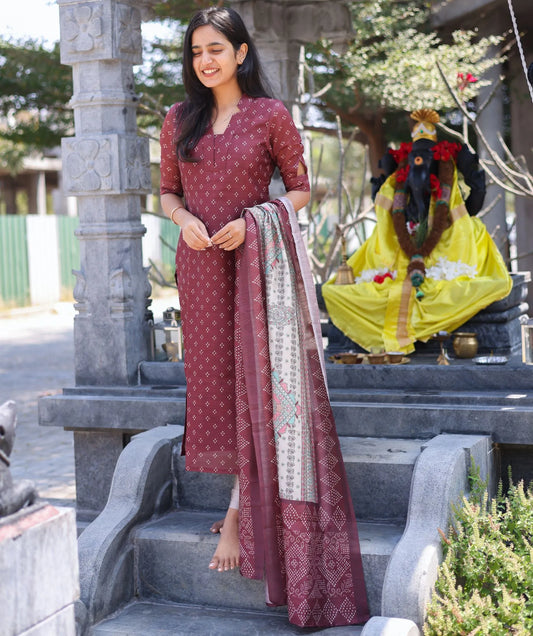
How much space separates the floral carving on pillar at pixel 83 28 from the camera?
504cm

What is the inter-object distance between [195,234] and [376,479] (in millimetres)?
1359

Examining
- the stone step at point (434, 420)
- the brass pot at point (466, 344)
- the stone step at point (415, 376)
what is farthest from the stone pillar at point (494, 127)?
the stone step at point (434, 420)

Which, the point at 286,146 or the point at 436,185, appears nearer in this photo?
the point at 286,146

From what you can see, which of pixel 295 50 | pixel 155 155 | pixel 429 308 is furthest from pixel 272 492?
pixel 155 155

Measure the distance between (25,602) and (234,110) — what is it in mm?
2172

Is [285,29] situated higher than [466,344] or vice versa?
[285,29]

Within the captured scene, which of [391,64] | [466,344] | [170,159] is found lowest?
[466,344]

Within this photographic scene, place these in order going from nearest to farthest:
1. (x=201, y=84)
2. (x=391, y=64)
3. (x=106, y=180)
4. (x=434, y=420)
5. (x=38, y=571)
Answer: (x=38, y=571)
(x=201, y=84)
(x=434, y=420)
(x=106, y=180)
(x=391, y=64)

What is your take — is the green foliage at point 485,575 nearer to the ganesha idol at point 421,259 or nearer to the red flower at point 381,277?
the ganesha idol at point 421,259

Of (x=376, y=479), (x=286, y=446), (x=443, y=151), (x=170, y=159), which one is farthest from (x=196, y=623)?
(x=443, y=151)

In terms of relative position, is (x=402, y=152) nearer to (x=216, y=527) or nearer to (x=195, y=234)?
(x=195, y=234)

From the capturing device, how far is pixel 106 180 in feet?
16.6

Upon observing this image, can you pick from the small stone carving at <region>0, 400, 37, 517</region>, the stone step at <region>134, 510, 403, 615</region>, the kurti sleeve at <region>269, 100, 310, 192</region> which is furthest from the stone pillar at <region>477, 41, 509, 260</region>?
the small stone carving at <region>0, 400, 37, 517</region>

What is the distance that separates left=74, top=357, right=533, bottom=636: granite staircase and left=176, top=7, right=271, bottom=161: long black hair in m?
1.44
